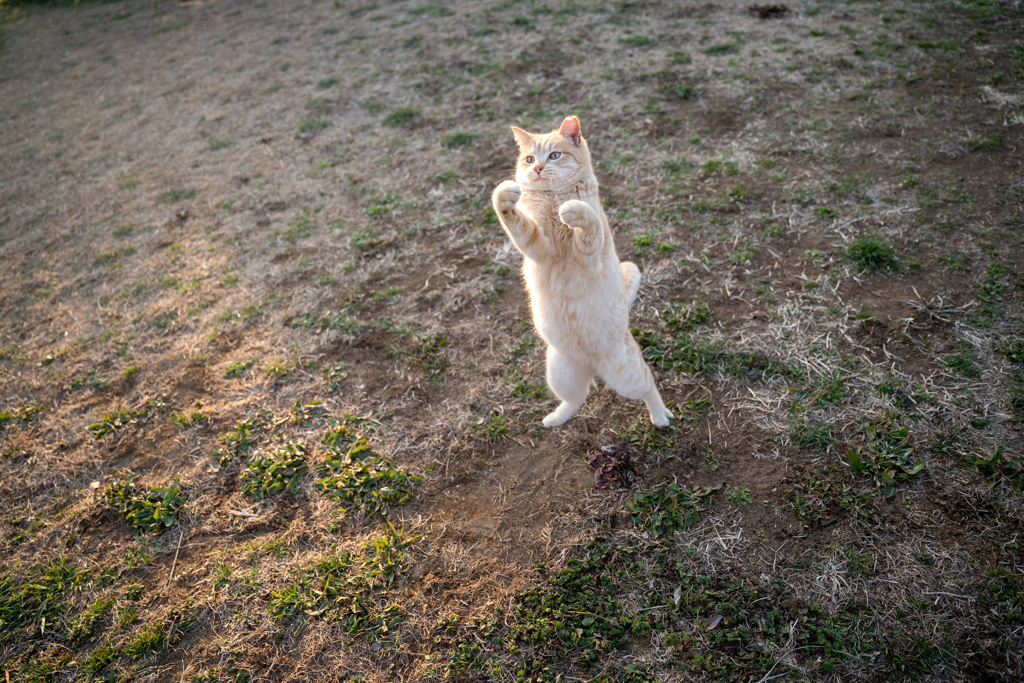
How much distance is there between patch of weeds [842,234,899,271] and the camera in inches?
148

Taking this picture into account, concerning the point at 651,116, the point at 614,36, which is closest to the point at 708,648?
the point at 651,116

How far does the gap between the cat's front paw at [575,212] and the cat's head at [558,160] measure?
0.39 metres

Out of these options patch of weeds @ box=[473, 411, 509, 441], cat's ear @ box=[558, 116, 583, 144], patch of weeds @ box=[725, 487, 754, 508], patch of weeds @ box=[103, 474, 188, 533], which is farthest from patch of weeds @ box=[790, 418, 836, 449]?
patch of weeds @ box=[103, 474, 188, 533]

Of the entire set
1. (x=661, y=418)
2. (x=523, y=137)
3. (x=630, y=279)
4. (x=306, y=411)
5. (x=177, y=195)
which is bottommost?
(x=661, y=418)

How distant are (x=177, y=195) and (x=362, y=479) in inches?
219

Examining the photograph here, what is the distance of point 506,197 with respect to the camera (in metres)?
2.32

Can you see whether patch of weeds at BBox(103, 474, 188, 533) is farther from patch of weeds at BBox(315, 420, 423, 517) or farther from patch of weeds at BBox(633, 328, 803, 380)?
patch of weeds at BBox(633, 328, 803, 380)

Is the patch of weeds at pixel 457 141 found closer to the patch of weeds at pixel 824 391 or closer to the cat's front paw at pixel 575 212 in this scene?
the cat's front paw at pixel 575 212

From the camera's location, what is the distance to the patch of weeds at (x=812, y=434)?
2877 millimetres

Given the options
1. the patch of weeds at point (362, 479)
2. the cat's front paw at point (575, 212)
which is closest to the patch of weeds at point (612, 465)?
the patch of weeds at point (362, 479)

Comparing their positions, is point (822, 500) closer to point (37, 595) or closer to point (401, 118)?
point (37, 595)

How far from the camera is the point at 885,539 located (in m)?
2.46

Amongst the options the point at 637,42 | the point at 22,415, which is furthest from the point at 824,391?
the point at 637,42

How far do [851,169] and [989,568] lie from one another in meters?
3.81
